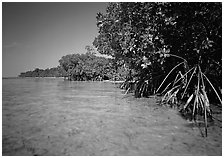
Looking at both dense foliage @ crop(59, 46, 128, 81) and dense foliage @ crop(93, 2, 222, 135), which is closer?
dense foliage @ crop(93, 2, 222, 135)

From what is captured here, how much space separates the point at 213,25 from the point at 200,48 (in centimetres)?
109

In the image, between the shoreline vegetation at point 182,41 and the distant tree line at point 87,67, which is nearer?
the shoreline vegetation at point 182,41

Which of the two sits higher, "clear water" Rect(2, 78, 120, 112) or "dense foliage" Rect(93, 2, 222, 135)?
"dense foliage" Rect(93, 2, 222, 135)

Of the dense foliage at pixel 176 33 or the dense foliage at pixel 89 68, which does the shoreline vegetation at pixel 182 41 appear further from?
the dense foliage at pixel 89 68

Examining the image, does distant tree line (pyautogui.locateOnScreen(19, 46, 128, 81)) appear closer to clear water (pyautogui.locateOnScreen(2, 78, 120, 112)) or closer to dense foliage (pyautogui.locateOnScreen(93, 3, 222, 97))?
clear water (pyautogui.locateOnScreen(2, 78, 120, 112))

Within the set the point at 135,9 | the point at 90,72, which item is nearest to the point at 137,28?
the point at 135,9

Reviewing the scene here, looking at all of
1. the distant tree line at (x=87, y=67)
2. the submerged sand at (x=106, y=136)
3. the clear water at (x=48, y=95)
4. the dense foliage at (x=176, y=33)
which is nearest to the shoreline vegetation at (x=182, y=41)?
the dense foliage at (x=176, y=33)

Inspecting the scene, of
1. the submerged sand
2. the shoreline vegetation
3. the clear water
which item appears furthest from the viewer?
the clear water

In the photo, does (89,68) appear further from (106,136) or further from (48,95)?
(106,136)

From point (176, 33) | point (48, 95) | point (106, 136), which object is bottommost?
point (106, 136)

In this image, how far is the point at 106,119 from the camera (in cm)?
541

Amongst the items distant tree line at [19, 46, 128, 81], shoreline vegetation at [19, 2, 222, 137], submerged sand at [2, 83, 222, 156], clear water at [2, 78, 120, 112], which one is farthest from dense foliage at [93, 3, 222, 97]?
distant tree line at [19, 46, 128, 81]

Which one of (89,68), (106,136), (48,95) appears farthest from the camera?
(89,68)

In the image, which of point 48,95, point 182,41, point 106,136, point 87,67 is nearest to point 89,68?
point 87,67
